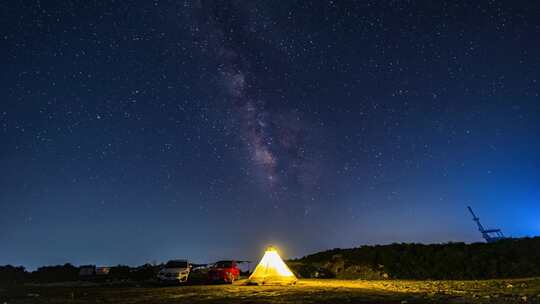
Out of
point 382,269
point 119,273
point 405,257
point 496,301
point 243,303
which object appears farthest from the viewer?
point 119,273

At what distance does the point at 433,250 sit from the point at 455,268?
814 cm

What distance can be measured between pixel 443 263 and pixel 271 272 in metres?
20.8

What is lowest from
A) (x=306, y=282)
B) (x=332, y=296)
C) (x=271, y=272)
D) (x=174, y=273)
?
(x=332, y=296)

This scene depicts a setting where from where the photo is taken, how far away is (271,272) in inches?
1265

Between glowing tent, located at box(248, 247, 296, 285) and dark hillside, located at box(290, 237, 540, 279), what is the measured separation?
42.9 feet

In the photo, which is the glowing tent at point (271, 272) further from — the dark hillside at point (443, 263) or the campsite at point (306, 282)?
the dark hillside at point (443, 263)

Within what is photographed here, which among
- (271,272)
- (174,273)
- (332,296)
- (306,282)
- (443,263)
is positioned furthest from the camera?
(443,263)

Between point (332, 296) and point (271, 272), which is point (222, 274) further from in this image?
point (332, 296)

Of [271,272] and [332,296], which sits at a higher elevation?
[271,272]

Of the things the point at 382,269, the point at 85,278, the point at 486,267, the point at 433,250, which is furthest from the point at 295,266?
the point at 85,278

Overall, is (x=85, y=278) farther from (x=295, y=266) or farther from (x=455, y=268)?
(x=455, y=268)

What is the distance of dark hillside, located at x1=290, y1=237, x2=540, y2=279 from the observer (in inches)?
1519

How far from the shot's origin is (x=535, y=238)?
44.0 meters

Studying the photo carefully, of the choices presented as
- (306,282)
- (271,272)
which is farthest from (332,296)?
(306,282)
